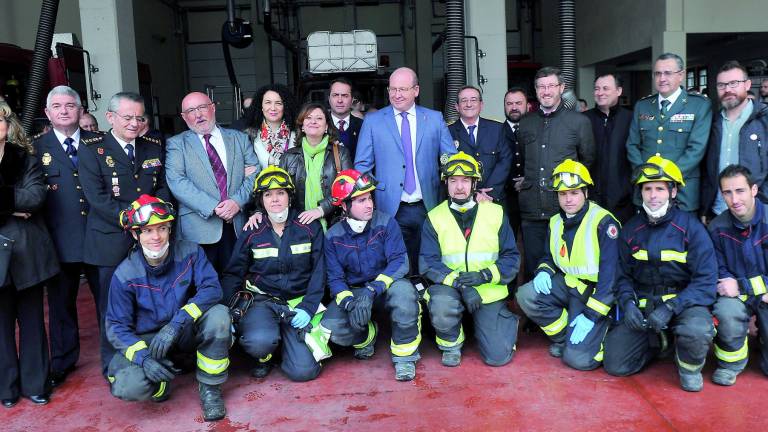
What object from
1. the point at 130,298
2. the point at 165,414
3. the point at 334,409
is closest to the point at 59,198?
the point at 130,298

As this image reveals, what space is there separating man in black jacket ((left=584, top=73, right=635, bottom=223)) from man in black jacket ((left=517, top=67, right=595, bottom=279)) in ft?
0.64

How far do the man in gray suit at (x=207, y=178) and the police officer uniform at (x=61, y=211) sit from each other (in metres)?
0.55

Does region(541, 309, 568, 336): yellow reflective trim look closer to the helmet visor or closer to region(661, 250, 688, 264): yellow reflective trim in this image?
region(661, 250, 688, 264): yellow reflective trim

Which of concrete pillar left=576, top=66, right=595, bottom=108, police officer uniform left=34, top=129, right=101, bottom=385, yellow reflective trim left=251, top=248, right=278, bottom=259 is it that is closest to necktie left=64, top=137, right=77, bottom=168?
police officer uniform left=34, top=129, right=101, bottom=385

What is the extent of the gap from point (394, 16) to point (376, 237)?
556 inches

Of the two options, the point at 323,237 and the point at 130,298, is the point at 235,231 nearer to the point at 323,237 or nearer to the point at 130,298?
the point at 323,237

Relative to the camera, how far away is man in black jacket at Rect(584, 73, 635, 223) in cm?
458

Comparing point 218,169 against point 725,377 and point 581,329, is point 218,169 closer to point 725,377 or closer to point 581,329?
point 581,329

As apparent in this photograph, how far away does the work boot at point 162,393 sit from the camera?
340 cm

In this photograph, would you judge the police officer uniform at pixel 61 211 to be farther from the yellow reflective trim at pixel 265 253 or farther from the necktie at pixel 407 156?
the necktie at pixel 407 156

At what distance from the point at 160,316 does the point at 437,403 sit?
5.37 feet

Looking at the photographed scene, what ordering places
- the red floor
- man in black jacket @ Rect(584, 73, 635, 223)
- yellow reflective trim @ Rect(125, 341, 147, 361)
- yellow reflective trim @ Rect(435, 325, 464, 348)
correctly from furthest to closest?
man in black jacket @ Rect(584, 73, 635, 223)
yellow reflective trim @ Rect(435, 325, 464, 348)
yellow reflective trim @ Rect(125, 341, 147, 361)
the red floor

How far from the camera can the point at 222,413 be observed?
10.8 ft

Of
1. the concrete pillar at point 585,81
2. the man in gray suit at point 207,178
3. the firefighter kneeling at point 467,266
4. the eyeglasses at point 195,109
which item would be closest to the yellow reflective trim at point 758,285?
the firefighter kneeling at point 467,266
